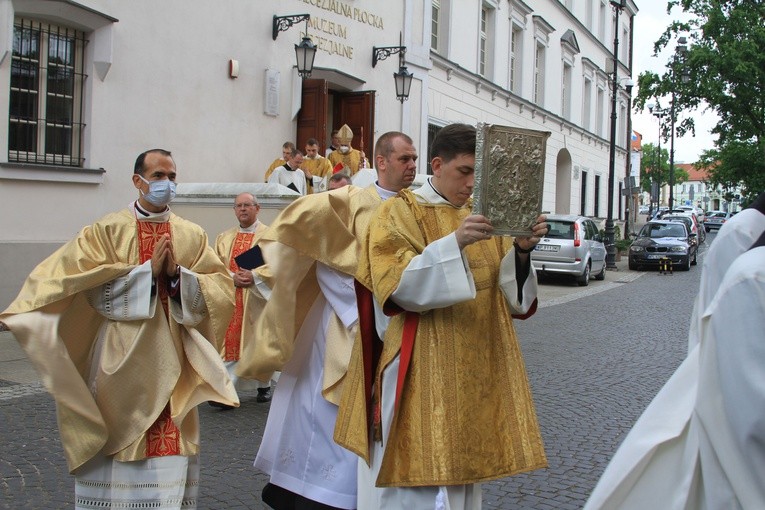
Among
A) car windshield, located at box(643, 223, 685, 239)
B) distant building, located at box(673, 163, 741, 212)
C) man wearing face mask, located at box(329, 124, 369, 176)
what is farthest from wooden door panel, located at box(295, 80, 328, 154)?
distant building, located at box(673, 163, 741, 212)

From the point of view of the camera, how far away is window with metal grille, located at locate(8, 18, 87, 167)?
36.3 feet

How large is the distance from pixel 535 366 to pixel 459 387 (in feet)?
21.7

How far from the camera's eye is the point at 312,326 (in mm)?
4625

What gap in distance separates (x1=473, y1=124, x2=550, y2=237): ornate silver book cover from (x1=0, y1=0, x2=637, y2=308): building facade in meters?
9.23

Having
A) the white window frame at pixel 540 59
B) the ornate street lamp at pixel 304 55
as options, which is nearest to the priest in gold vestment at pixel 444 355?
the ornate street lamp at pixel 304 55

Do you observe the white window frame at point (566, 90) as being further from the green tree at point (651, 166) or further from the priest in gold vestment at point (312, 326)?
the green tree at point (651, 166)

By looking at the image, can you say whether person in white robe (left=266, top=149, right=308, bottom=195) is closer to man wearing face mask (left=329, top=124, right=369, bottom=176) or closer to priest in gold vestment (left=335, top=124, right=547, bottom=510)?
man wearing face mask (left=329, top=124, right=369, bottom=176)

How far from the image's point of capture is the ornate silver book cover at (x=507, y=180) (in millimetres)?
2902

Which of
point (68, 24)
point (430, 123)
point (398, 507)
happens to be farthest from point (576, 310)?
point (398, 507)

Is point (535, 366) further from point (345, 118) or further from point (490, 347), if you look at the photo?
point (345, 118)

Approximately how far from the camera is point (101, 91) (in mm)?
11992

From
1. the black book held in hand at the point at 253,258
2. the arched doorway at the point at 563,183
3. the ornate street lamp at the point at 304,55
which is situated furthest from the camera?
the arched doorway at the point at 563,183

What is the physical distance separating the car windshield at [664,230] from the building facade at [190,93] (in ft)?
27.4

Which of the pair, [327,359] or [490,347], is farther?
[327,359]
